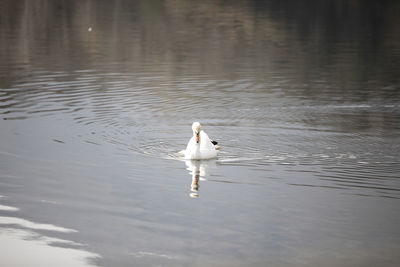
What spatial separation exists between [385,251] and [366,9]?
96133 mm

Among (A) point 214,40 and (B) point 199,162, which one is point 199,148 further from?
(A) point 214,40

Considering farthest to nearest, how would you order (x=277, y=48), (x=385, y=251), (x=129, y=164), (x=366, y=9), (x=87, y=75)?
(x=366, y=9) → (x=277, y=48) → (x=87, y=75) → (x=129, y=164) → (x=385, y=251)

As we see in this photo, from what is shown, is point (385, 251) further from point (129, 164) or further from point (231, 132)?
point (231, 132)

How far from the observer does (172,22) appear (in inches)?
3081

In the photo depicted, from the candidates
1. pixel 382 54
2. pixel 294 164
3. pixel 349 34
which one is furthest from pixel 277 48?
pixel 294 164

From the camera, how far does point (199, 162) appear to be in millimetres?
19734

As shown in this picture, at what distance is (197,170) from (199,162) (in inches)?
33.3

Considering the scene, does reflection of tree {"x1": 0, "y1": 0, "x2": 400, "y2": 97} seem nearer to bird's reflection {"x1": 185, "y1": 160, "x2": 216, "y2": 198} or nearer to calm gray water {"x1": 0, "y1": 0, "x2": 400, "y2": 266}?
calm gray water {"x1": 0, "y1": 0, "x2": 400, "y2": 266}

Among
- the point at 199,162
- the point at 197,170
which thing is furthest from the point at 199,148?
the point at 197,170

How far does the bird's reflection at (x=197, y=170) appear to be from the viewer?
1708 centimetres

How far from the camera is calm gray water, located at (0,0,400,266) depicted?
13.3 m

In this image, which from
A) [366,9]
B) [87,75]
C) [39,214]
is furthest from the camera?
[366,9]

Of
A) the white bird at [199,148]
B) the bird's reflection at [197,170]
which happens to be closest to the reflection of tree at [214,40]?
the white bird at [199,148]

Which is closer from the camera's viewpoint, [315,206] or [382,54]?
[315,206]
